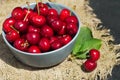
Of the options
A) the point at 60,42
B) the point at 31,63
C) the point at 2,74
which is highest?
the point at 60,42

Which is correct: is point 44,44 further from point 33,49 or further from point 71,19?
point 71,19

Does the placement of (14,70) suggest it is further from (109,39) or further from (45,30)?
(109,39)

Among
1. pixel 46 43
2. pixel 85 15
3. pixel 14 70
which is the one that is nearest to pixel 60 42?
pixel 46 43

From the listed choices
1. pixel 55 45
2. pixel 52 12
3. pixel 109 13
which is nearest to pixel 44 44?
pixel 55 45

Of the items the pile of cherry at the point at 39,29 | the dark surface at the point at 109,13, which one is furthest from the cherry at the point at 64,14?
the dark surface at the point at 109,13

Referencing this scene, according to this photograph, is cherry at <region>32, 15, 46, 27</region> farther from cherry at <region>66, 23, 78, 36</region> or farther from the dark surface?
the dark surface

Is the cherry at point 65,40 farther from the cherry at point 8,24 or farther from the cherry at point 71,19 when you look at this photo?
the cherry at point 8,24

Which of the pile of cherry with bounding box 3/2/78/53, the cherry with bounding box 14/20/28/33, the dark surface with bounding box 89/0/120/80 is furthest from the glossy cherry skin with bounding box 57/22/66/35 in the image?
the dark surface with bounding box 89/0/120/80
